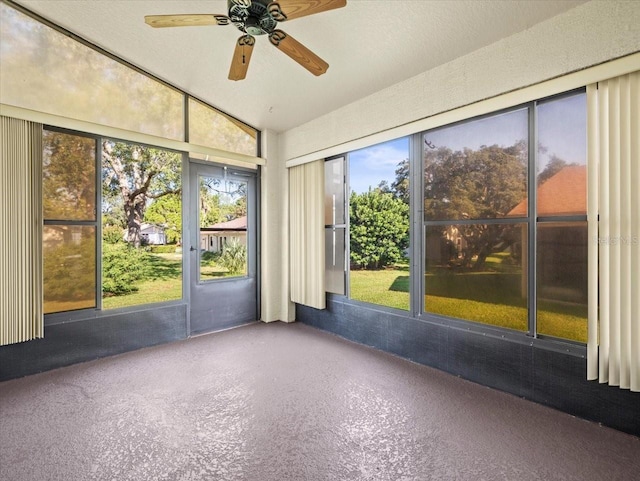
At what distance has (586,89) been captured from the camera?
81.0 inches

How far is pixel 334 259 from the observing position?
4027 mm

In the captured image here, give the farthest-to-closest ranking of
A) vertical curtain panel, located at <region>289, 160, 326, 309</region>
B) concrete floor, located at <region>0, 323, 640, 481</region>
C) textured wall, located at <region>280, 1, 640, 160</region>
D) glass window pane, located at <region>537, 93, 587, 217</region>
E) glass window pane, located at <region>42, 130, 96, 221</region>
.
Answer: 1. vertical curtain panel, located at <region>289, 160, 326, 309</region>
2. glass window pane, located at <region>42, 130, 96, 221</region>
3. glass window pane, located at <region>537, 93, 587, 217</region>
4. textured wall, located at <region>280, 1, 640, 160</region>
5. concrete floor, located at <region>0, 323, 640, 481</region>

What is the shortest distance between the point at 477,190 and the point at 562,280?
0.94 metres

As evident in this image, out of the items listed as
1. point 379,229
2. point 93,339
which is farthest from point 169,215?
point 379,229

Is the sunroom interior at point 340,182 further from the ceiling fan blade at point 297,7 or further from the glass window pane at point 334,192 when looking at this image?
the ceiling fan blade at point 297,7

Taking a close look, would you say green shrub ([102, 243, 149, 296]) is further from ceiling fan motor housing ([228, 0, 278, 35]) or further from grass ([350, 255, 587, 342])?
grass ([350, 255, 587, 342])

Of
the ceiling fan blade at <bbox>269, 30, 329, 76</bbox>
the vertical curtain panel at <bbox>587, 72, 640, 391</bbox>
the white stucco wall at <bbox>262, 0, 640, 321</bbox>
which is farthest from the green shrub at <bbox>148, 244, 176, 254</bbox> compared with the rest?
the vertical curtain panel at <bbox>587, 72, 640, 391</bbox>

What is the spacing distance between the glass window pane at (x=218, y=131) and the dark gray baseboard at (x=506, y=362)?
103 inches

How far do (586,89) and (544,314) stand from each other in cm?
157

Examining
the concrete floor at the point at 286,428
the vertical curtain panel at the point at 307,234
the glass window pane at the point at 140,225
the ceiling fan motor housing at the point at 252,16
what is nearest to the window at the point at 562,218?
the concrete floor at the point at 286,428

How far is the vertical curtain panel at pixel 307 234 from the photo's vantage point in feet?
13.1

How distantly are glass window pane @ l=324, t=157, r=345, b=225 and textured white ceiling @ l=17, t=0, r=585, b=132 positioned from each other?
0.69m

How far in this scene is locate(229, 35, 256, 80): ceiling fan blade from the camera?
209 centimetres

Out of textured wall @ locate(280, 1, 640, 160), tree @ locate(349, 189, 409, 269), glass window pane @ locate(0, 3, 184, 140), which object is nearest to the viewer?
textured wall @ locate(280, 1, 640, 160)
